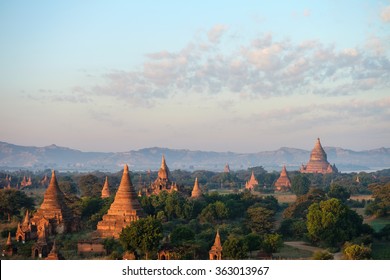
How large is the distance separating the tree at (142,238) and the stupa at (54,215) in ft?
46.4

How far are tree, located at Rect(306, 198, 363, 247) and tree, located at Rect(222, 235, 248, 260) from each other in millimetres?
10339

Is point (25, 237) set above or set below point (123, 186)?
below

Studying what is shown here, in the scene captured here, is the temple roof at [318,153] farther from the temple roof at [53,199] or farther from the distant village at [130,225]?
the temple roof at [53,199]

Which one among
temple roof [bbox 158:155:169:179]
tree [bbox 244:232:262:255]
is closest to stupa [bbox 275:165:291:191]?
temple roof [bbox 158:155:169:179]

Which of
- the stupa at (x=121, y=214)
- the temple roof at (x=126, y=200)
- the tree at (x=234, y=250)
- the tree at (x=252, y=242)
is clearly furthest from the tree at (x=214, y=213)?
the tree at (x=234, y=250)

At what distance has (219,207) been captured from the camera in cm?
6175

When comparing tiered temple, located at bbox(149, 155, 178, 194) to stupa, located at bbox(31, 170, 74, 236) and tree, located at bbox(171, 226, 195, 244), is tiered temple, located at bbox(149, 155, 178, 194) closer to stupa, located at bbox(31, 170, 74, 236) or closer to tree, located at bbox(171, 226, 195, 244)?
stupa, located at bbox(31, 170, 74, 236)

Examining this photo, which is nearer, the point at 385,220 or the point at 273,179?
the point at 385,220

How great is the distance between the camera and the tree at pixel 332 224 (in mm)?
47281

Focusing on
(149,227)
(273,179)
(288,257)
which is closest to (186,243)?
(149,227)

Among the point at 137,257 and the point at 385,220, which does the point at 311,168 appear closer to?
the point at 385,220

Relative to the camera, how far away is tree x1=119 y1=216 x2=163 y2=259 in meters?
40.0

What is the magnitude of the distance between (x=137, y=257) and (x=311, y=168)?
12544 cm

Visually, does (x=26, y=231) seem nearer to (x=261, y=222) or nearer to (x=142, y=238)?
(x=142, y=238)
